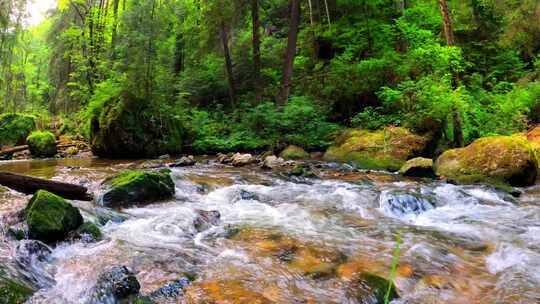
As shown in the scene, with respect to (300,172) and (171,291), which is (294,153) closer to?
(300,172)

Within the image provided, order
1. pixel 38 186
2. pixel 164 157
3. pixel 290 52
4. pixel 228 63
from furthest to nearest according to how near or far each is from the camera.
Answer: pixel 228 63 → pixel 290 52 → pixel 164 157 → pixel 38 186

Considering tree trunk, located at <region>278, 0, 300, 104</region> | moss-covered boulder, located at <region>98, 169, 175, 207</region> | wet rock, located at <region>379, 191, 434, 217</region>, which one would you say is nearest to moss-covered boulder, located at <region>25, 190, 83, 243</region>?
moss-covered boulder, located at <region>98, 169, 175, 207</region>

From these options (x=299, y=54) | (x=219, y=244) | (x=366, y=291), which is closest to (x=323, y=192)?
(x=219, y=244)

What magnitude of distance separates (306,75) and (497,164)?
9701 mm

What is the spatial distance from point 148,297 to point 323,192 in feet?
18.6

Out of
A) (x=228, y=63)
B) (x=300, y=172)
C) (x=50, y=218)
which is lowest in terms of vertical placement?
(x=300, y=172)

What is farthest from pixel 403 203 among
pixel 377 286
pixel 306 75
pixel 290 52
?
pixel 306 75

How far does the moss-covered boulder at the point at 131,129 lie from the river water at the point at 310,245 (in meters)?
5.71

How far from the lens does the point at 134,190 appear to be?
7707 mm

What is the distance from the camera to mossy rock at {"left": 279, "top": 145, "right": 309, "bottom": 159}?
13916 mm

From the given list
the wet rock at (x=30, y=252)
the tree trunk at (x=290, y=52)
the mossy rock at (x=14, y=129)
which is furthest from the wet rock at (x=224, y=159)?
the mossy rock at (x=14, y=129)

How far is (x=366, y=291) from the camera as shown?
4.10m

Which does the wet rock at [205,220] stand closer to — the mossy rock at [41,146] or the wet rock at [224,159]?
the wet rock at [224,159]

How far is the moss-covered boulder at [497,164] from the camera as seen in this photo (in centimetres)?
951
